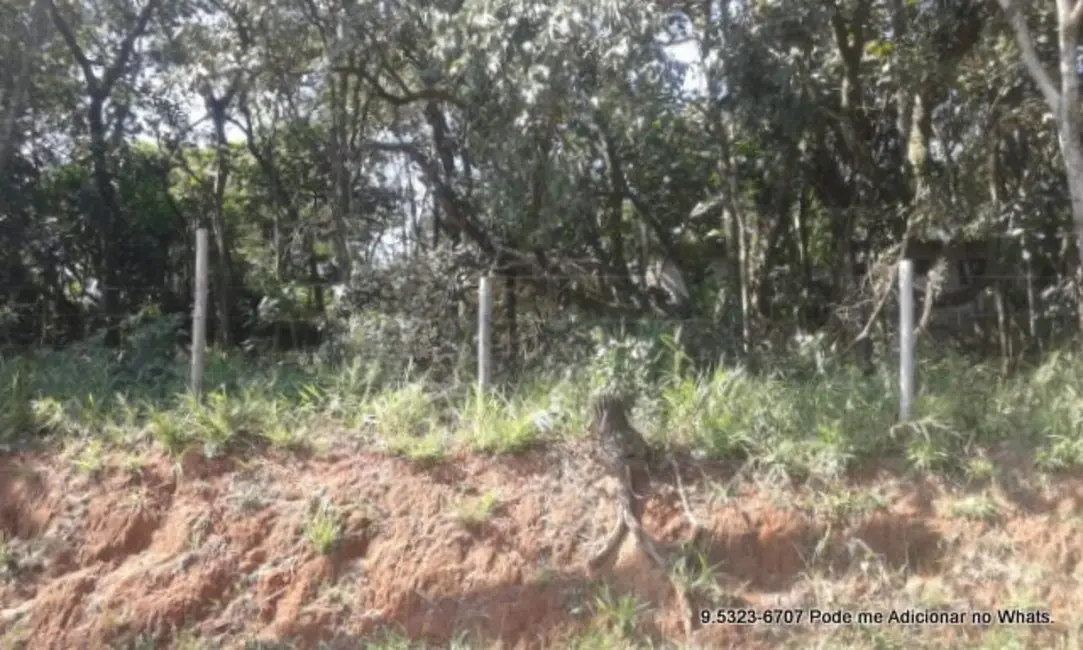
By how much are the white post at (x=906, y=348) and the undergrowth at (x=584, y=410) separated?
0.09 m

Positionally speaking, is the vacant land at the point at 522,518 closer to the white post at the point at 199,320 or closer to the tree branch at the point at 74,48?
the white post at the point at 199,320

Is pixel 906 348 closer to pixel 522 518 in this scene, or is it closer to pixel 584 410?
pixel 584 410

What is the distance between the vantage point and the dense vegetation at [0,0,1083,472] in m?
6.45

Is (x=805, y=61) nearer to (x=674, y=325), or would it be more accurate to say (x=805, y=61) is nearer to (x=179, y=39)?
(x=674, y=325)

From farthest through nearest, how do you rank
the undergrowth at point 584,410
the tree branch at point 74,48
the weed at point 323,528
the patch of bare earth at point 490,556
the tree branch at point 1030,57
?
the tree branch at point 74,48, the tree branch at point 1030,57, the undergrowth at point 584,410, the weed at point 323,528, the patch of bare earth at point 490,556

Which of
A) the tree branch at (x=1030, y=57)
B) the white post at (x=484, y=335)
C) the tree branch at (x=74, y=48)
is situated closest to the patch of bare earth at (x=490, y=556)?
A: the white post at (x=484, y=335)

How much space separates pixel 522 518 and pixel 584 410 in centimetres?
78

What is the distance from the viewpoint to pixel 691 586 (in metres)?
5.39

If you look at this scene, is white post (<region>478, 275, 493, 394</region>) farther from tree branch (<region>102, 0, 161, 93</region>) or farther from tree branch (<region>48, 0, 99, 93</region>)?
tree branch (<region>102, 0, 161, 93</region>)

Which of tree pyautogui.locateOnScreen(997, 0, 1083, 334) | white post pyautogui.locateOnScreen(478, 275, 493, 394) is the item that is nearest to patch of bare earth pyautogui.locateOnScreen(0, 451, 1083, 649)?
white post pyautogui.locateOnScreen(478, 275, 493, 394)

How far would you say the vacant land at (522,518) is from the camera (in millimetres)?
5391

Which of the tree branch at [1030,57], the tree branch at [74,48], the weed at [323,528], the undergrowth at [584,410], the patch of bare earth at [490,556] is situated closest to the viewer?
the patch of bare earth at [490,556]

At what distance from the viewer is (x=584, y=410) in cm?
625

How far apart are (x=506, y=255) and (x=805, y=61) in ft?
9.10
